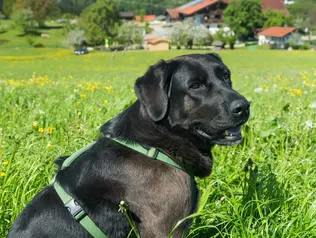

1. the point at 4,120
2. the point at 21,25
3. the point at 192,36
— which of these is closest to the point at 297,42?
the point at 192,36

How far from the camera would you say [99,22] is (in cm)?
4478

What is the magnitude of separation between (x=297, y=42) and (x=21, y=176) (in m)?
87.2

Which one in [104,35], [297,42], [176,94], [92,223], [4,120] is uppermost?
[176,94]

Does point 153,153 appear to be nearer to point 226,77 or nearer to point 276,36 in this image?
point 226,77

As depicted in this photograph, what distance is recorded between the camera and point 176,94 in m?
2.58

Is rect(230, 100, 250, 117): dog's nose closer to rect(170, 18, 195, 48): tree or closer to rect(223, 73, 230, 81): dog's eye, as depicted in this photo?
rect(223, 73, 230, 81): dog's eye

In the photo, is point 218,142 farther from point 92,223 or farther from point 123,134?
point 92,223

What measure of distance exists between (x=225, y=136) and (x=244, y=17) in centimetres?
9916

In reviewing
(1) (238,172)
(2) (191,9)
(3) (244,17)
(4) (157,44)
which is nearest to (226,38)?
(4) (157,44)

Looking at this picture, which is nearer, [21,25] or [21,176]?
[21,176]

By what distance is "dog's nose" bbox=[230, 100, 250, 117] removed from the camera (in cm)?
248

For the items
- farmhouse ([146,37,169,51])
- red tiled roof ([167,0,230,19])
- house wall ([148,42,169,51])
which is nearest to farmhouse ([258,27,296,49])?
farmhouse ([146,37,169,51])

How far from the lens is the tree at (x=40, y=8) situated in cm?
4391

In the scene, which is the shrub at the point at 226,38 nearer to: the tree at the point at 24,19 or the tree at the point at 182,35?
the tree at the point at 182,35
